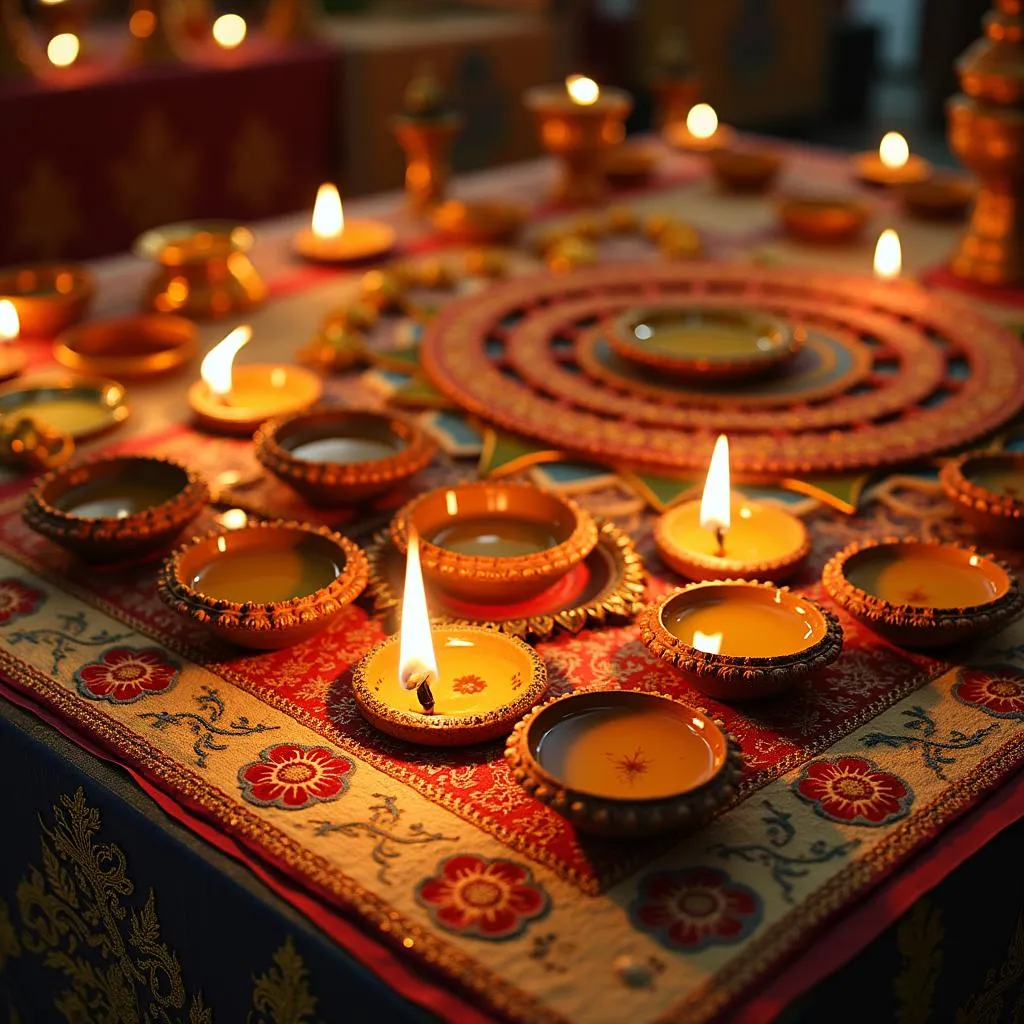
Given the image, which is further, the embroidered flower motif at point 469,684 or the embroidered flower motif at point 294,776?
the embroidered flower motif at point 469,684

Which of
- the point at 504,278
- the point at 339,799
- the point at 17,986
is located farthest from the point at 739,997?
the point at 504,278

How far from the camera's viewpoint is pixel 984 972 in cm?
150

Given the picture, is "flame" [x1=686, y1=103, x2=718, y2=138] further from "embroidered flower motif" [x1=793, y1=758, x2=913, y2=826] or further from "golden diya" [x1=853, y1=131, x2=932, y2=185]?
"embroidered flower motif" [x1=793, y1=758, x2=913, y2=826]

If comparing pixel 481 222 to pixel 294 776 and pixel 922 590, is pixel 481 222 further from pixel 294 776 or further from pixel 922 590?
pixel 294 776

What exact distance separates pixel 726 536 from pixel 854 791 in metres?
0.54

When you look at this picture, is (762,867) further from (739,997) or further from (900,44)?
(900,44)

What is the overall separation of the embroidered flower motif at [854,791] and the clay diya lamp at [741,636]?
11 cm

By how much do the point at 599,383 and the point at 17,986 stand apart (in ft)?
4.25

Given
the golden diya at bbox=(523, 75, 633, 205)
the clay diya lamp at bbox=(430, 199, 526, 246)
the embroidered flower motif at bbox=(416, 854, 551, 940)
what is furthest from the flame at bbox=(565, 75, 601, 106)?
the embroidered flower motif at bbox=(416, 854, 551, 940)

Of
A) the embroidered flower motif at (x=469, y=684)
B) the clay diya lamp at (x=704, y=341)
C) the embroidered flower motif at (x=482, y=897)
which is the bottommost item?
the embroidered flower motif at (x=482, y=897)

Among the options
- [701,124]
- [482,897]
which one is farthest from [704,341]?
[701,124]

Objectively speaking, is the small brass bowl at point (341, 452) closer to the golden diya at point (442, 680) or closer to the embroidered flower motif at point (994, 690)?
the golden diya at point (442, 680)

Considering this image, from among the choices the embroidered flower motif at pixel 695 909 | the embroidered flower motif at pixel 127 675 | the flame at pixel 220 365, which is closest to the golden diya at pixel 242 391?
the flame at pixel 220 365

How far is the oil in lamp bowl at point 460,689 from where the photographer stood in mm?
1429
